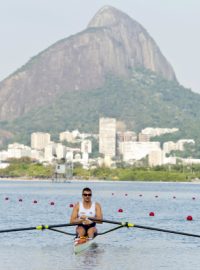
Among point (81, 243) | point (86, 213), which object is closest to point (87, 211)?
point (86, 213)

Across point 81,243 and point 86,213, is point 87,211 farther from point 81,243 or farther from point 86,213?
point 81,243

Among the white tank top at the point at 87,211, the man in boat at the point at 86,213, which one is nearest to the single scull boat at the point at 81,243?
the man in boat at the point at 86,213

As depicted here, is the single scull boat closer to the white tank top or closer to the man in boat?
the man in boat

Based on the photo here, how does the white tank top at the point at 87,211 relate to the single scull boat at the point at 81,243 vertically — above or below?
above

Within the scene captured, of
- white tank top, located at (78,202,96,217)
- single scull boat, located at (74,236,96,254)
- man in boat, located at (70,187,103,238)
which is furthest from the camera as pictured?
single scull boat, located at (74,236,96,254)

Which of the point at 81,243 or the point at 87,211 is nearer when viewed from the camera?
the point at 87,211

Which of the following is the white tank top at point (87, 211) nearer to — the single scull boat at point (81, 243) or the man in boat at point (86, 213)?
the man in boat at point (86, 213)

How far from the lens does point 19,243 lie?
40562 mm

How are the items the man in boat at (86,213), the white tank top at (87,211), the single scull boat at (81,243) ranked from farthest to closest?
the single scull boat at (81,243) → the white tank top at (87,211) → the man in boat at (86,213)

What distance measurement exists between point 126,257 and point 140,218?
26.4 metres

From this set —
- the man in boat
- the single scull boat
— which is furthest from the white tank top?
the single scull boat

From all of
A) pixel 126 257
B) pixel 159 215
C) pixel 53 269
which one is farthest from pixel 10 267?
pixel 159 215

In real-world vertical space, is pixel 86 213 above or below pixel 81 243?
above

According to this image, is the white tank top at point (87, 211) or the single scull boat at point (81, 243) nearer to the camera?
the white tank top at point (87, 211)
